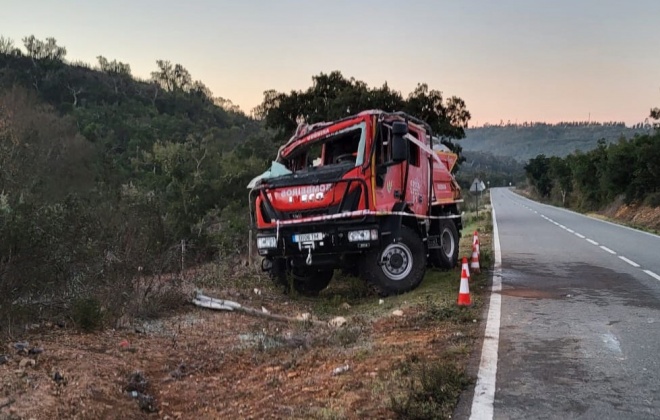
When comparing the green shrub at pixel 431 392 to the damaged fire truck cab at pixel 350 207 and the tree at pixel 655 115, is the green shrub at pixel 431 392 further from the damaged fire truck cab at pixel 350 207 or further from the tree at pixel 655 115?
the tree at pixel 655 115

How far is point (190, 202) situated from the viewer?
3169cm

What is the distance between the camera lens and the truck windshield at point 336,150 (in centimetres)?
960

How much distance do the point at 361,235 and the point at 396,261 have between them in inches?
43.5

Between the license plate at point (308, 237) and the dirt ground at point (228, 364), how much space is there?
1.38 m

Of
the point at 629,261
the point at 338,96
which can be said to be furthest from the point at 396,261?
the point at 338,96

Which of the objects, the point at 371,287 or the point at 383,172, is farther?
the point at 371,287

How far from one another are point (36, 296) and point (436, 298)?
554cm

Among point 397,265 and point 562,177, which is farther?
point 562,177

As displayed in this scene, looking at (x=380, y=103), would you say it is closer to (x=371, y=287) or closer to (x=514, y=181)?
(x=371, y=287)

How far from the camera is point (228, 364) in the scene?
6.26 meters

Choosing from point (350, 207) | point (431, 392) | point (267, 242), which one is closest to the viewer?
point (431, 392)

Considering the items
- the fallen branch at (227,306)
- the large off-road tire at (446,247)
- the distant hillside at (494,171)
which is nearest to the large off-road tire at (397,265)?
the fallen branch at (227,306)

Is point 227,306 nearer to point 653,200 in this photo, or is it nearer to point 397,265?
point 397,265

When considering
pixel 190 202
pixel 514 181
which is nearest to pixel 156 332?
pixel 190 202
